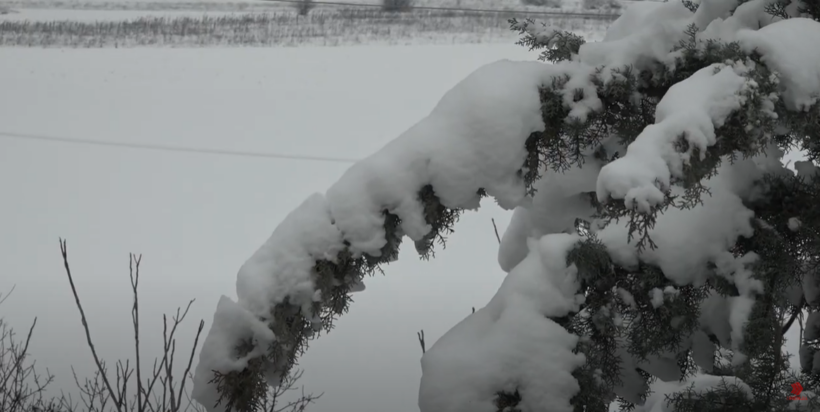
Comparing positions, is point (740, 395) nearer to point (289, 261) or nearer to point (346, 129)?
point (289, 261)

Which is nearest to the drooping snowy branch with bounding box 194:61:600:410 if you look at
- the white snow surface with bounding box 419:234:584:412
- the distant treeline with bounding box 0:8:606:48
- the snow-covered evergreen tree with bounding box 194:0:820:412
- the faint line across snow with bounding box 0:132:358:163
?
the snow-covered evergreen tree with bounding box 194:0:820:412

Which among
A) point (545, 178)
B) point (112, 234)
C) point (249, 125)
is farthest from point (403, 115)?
point (545, 178)

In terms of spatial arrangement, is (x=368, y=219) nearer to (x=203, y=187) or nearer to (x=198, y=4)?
(x=203, y=187)

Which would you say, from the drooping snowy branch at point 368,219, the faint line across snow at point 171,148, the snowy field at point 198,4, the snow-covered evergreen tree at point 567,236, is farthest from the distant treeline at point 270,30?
the drooping snowy branch at point 368,219

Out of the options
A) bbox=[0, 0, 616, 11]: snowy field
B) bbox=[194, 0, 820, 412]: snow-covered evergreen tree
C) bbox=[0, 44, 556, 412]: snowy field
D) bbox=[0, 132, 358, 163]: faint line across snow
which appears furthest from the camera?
bbox=[0, 0, 616, 11]: snowy field

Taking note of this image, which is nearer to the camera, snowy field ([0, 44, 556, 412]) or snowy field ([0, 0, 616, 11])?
snowy field ([0, 44, 556, 412])

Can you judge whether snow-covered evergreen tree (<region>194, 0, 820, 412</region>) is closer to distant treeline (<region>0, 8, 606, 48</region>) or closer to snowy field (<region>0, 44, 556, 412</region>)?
snowy field (<region>0, 44, 556, 412</region>)

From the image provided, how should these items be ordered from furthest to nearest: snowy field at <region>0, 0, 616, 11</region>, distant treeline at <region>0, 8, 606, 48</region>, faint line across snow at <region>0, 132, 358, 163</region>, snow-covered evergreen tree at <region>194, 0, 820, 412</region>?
distant treeline at <region>0, 8, 606, 48</region>, snowy field at <region>0, 0, 616, 11</region>, faint line across snow at <region>0, 132, 358, 163</region>, snow-covered evergreen tree at <region>194, 0, 820, 412</region>
